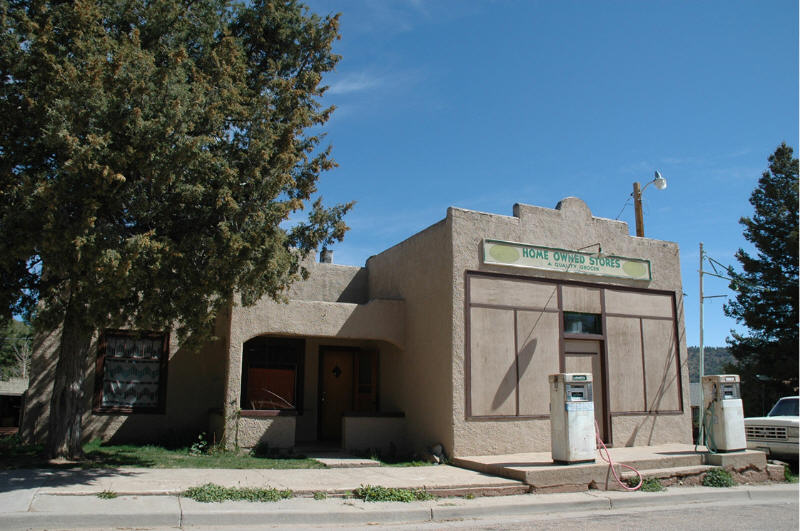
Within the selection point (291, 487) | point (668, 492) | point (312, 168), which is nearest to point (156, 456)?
point (291, 487)

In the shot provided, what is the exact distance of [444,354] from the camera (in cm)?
1340

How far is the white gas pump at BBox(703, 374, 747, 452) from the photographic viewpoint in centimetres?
1306

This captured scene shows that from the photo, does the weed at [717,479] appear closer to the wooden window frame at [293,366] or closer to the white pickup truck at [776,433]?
the white pickup truck at [776,433]

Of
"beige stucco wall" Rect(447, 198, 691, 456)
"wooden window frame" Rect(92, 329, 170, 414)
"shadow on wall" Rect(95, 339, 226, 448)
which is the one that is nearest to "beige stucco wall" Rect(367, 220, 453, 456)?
"beige stucco wall" Rect(447, 198, 691, 456)

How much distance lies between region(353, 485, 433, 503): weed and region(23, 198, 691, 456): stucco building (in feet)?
10.5

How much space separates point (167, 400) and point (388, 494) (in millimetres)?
7279

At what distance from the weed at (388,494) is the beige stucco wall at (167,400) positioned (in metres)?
5.58

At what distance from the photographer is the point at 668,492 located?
37.0ft

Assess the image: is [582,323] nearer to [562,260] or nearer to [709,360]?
[562,260]

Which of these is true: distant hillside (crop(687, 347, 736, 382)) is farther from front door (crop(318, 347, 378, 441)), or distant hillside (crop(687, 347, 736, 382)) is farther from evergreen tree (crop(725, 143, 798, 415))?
front door (crop(318, 347, 378, 441))

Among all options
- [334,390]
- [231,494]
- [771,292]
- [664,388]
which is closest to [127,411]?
[334,390]

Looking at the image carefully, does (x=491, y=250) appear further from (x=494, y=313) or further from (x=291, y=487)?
(x=291, y=487)

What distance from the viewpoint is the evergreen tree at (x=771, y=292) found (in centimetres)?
2688

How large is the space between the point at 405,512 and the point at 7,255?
20.8 feet
